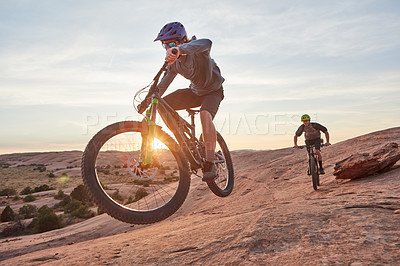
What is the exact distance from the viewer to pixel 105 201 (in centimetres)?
373

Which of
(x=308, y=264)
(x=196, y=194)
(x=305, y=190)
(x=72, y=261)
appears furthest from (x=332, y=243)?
(x=196, y=194)

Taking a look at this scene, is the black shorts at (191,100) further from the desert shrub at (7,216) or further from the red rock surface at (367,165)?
the desert shrub at (7,216)

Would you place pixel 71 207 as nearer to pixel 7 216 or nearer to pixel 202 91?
pixel 7 216

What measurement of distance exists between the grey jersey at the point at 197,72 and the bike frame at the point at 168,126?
17.4 inches

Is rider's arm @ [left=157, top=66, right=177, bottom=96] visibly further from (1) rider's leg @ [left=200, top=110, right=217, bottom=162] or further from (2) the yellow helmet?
(2) the yellow helmet

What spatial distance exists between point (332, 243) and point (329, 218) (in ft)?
3.11

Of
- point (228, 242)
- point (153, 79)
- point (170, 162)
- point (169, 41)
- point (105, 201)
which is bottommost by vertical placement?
point (228, 242)

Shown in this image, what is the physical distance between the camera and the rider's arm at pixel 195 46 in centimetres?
373

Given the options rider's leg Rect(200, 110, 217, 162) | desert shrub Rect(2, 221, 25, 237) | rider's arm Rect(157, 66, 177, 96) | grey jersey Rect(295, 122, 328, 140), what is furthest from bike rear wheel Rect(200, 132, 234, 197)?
desert shrub Rect(2, 221, 25, 237)

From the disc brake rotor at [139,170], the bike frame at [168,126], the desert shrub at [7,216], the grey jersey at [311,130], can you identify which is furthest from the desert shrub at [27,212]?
the disc brake rotor at [139,170]

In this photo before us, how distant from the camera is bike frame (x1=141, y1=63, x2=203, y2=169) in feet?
13.7

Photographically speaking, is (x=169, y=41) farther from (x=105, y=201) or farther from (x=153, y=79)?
(x=105, y=201)

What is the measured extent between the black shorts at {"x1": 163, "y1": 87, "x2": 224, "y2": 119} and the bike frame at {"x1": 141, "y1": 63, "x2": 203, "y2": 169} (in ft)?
0.85

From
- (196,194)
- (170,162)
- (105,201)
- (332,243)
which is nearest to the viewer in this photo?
(332,243)
